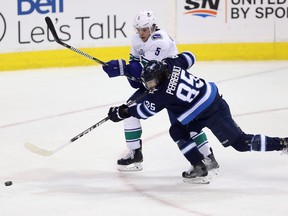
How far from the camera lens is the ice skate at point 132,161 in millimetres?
5191

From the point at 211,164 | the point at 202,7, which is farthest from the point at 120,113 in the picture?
the point at 202,7

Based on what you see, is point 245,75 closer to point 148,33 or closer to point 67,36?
point 67,36

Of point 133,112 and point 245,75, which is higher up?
point 133,112

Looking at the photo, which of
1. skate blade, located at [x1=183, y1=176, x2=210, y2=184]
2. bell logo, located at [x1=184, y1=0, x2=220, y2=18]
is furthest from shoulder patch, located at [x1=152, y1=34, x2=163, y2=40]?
bell logo, located at [x1=184, y1=0, x2=220, y2=18]

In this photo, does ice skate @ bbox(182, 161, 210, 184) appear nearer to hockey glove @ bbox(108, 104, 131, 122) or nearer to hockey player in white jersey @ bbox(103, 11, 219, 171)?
hockey player in white jersey @ bbox(103, 11, 219, 171)

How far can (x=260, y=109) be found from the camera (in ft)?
22.9

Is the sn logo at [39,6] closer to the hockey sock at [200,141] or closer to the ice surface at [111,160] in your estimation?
the ice surface at [111,160]

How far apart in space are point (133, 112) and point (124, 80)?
12.4 ft

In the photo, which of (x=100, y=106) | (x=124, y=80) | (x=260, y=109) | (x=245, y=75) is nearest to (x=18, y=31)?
(x=124, y=80)

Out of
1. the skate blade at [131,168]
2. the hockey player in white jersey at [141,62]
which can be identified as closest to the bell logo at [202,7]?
the hockey player in white jersey at [141,62]

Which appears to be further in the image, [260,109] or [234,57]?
[234,57]

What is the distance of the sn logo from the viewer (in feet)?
28.1

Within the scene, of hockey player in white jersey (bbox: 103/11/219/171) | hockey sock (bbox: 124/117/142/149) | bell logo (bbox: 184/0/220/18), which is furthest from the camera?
bell logo (bbox: 184/0/220/18)

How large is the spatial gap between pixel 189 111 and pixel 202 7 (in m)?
4.55
